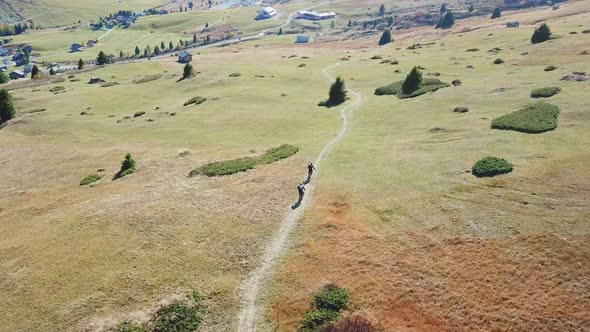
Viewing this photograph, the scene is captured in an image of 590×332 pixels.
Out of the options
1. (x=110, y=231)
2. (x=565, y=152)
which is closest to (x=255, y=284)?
(x=110, y=231)

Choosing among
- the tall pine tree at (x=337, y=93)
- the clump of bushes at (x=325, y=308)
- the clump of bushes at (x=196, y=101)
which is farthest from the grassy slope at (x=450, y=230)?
the clump of bushes at (x=196, y=101)

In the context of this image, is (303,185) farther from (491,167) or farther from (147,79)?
(147,79)

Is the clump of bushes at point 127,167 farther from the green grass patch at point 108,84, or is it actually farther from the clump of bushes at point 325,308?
the green grass patch at point 108,84

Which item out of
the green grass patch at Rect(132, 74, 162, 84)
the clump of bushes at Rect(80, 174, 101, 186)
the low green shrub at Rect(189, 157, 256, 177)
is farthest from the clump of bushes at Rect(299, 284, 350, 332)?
the green grass patch at Rect(132, 74, 162, 84)

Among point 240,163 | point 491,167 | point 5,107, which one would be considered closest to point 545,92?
point 491,167

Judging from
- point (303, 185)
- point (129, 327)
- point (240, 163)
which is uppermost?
point (240, 163)

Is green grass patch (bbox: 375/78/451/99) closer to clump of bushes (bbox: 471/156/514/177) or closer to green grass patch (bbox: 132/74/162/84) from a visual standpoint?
clump of bushes (bbox: 471/156/514/177)

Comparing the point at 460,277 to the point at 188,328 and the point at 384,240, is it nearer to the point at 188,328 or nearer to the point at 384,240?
the point at 384,240
